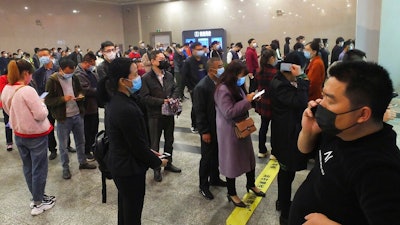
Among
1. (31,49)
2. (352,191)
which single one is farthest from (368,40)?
(31,49)

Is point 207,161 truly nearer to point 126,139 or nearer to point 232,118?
point 232,118

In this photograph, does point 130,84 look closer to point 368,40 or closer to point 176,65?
point 368,40

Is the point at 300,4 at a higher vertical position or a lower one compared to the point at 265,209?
higher

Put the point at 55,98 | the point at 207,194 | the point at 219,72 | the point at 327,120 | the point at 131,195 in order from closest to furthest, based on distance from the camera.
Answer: the point at 327,120
the point at 131,195
the point at 219,72
the point at 207,194
the point at 55,98

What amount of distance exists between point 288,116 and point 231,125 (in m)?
0.54

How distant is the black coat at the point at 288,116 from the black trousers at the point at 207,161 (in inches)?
30.6

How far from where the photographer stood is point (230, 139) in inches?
113

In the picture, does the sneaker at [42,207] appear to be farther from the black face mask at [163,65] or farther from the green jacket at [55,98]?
the black face mask at [163,65]

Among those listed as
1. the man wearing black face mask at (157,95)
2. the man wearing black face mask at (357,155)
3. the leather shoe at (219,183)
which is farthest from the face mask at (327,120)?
the man wearing black face mask at (157,95)

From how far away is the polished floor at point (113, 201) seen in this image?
117 inches

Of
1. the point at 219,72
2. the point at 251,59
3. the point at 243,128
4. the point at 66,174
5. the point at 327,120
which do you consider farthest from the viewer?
the point at 251,59

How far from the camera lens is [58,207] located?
3268 mm

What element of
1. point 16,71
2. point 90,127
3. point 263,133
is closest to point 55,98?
point 90,127

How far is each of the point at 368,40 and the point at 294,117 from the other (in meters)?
4.00
